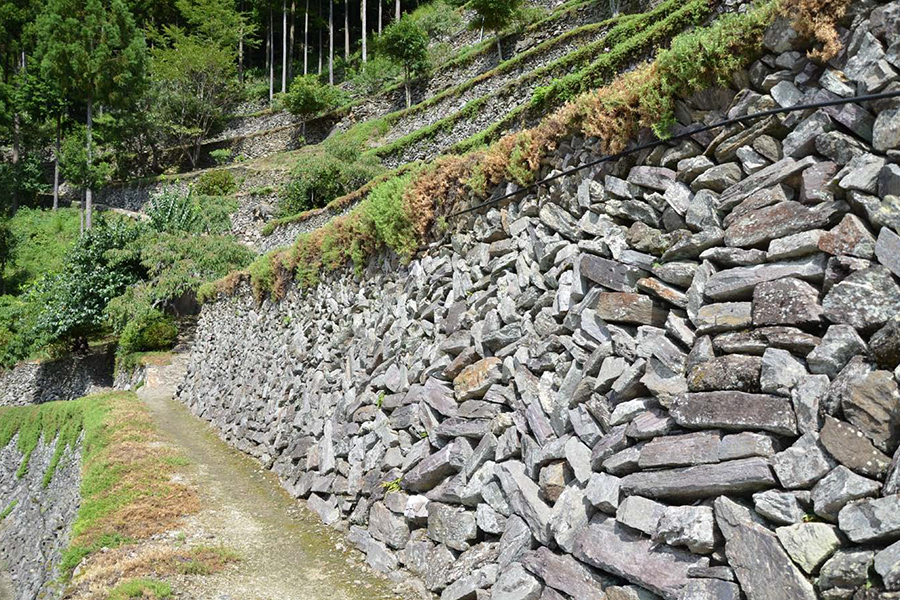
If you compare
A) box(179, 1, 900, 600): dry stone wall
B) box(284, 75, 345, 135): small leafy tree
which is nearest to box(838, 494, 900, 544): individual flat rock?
box(179, 1, 900, 600): dry stone wall

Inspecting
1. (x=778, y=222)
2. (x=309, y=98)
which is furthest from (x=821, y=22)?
(x=309, y=98)

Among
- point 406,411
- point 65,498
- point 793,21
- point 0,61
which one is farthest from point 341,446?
point 0,61

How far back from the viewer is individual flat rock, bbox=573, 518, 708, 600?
3.13 metres

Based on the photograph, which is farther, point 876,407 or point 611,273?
point 611,273

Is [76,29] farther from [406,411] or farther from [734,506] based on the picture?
[734,506]

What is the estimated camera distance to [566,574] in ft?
12.4

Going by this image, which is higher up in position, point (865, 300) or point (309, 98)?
point (309, 98)

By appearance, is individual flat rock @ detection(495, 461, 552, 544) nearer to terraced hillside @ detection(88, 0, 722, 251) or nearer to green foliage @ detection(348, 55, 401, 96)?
terraced hillside @ detection(88, 0, 722, 251)

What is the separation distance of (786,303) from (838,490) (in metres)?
1.06

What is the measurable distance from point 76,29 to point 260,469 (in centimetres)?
3597

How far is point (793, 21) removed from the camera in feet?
11.4

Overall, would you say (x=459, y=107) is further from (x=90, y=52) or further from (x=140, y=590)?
(x=90, y=52)

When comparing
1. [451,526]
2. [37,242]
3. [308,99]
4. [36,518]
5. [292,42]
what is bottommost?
[36,518]

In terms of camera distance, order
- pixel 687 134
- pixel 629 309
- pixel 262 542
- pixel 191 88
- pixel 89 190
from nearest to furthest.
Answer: pixel 687 134
pixel 629 309
pixel 262 542
pixel 89 190
pixel 191 88
